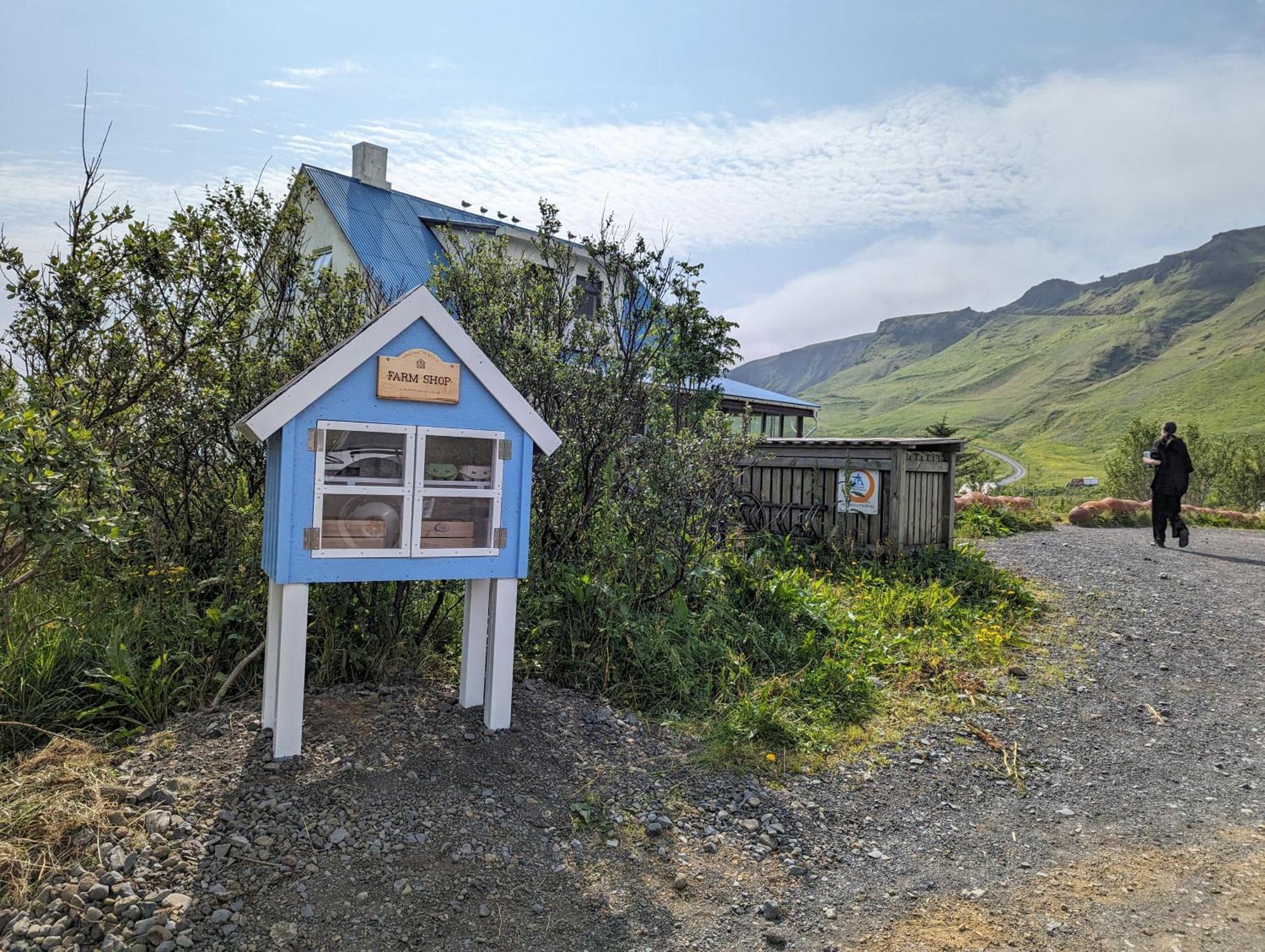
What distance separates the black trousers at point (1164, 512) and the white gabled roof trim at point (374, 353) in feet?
37.9

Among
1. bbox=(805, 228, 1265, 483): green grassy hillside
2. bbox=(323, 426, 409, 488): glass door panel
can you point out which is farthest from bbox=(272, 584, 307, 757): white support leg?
bbox=(805, 228, 1265, 483): green grassy hillside

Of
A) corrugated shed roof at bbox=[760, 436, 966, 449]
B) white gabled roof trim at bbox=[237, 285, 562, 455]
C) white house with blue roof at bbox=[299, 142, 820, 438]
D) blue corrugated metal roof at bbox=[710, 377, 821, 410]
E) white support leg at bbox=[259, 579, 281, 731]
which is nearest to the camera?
white gabled roof trim at bbox=[237, 285, 562, 455]

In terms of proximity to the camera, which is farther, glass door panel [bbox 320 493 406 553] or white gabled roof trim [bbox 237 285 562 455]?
glass door panel [bbox 320 493 406 553]

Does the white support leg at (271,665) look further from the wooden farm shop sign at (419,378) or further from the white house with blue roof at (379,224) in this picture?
the white house with blue roof at (379,224)

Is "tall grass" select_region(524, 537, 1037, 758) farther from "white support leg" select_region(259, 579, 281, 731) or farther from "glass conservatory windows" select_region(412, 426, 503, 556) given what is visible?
"white support leg" select_region(259, 579, 281, 731)

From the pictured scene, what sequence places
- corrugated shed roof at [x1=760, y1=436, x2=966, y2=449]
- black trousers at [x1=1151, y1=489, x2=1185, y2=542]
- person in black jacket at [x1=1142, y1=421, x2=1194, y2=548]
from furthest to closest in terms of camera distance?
1. black trousers at [x1=1151, y1=489, x2=1185, y2=542]
2. person in black jacket at [x1=1142, y1=421, x2=1194, y2=548]
3. corrugated shed roof at [x1=760, y1=436, x2=966, y2=449]

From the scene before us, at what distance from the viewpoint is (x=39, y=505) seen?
3137mm

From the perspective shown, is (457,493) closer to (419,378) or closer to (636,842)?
(419,378)

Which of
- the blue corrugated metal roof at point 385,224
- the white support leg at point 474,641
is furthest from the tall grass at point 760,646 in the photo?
the blue corrugated metal roof at point 385,224

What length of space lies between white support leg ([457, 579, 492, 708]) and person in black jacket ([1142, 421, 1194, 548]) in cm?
1094

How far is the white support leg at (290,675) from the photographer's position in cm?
360

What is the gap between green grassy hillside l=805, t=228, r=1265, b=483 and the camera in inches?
4021

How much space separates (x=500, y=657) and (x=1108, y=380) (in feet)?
532

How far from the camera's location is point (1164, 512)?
12023 mm
